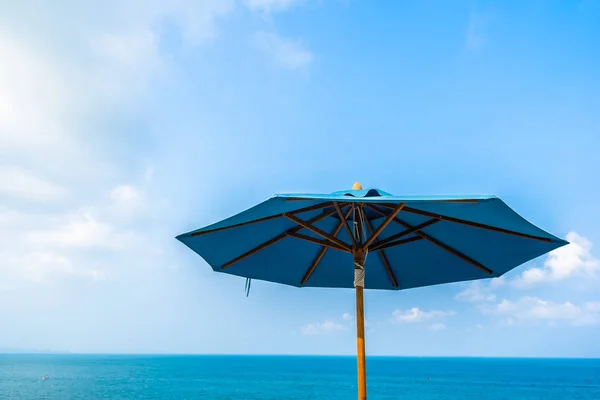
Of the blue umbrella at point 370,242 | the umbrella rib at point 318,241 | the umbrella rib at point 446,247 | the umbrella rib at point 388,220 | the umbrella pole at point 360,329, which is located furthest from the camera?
the umbrella rib at point 446,247

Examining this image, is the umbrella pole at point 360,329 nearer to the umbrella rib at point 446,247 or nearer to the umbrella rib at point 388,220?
the umbrella rib at point 388,220

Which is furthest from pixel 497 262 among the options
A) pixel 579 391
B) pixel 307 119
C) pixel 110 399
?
pixel 579 391

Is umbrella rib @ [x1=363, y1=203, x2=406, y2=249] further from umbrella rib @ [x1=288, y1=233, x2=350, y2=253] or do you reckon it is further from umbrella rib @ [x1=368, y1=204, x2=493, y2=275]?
umbrella rib @ [x1=368, y1=204, x2=493, y2=275]

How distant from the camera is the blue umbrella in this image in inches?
126

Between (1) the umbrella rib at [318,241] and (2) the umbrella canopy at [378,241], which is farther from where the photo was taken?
(1) the umbrella rib at [318,241]

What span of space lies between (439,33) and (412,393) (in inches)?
1955

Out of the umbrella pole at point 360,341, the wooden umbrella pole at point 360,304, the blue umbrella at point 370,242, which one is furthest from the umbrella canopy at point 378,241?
the umbrella pole at point 360,341

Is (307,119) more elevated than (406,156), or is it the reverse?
(307,119)

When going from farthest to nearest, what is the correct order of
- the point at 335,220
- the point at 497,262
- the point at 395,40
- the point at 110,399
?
1. the point at 110,399
2. the point at 395,40
3. the point at 335,220
4. the point at 497,262

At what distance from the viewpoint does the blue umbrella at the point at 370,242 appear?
321 centimetres

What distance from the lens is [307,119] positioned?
8.64m

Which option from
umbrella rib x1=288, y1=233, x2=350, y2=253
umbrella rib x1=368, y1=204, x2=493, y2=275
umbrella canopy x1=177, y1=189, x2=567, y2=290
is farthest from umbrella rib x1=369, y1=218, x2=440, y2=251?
umbrella rib x1=288, y1=233, x2=350, y2=253

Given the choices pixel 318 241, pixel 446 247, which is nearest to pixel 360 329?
pixel 318 241

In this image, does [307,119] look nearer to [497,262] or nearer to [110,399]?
[497,262]
